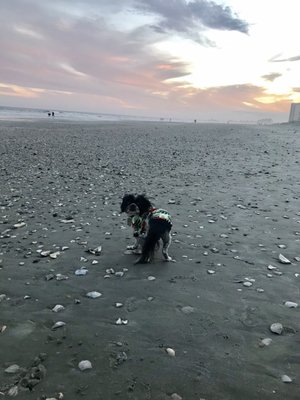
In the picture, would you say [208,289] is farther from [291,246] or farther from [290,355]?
[291,246]

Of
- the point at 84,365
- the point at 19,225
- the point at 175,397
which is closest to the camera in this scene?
the point at 175,397

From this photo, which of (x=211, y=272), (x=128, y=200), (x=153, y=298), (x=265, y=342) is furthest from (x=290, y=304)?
(x=128, y=200)

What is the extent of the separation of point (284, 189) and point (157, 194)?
5396 millimetres

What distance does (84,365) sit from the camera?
4.38 metres

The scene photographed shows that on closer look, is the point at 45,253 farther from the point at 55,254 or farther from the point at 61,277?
the point at 61,277

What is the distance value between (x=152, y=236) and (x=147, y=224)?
34cm

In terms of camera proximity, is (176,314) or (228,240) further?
(228,240)

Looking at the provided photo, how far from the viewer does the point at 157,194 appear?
13.1 m

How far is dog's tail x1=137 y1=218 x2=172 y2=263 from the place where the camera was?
7.18m

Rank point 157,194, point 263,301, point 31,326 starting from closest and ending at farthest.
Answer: point 31,326
point 263,301
point 157,194

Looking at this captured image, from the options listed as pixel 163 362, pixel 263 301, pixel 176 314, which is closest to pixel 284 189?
pixel 263 301

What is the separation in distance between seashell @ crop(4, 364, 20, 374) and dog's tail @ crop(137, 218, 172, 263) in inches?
136

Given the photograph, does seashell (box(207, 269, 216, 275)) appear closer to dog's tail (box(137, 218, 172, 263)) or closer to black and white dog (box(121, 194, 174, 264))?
black and white dog (box(121, 194, 174, 264))

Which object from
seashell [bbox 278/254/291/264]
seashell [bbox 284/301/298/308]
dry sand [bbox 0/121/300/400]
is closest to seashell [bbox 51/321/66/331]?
dry sand [bbox 0/121/300/400]
